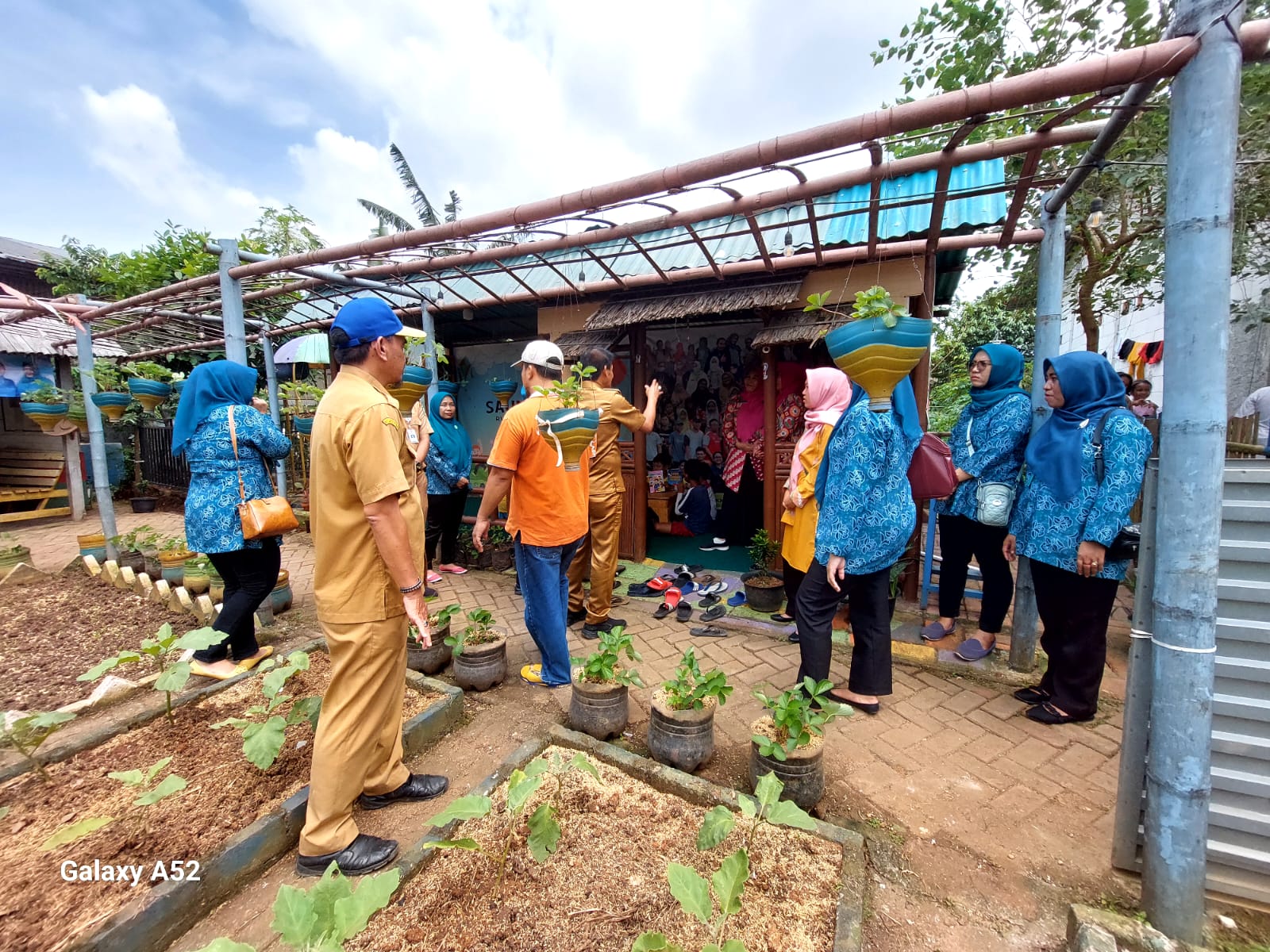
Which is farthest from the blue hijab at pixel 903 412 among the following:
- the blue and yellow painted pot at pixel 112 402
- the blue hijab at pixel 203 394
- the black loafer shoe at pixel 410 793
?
the blue and yellow painted pot at pixel 112 402

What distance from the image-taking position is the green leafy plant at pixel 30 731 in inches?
90.1

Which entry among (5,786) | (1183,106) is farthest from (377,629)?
(1183,106)

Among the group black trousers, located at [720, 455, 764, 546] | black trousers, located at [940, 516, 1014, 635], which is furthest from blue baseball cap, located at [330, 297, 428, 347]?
black trousers, located at [720, 455, 764, 546]

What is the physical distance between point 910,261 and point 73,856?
19.2ft

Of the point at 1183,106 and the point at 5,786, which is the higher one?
the point at 1183,106

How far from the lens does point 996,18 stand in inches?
268

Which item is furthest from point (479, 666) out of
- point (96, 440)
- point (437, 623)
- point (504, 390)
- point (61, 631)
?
point (96, 440)

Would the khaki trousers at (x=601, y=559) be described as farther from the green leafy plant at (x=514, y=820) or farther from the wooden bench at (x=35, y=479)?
the wooden bench at (x=35, y=479)

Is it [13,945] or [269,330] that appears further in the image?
[269,330]

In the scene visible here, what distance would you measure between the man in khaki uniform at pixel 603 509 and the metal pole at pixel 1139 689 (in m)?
2.82

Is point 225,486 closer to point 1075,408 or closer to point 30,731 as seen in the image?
point 30,731

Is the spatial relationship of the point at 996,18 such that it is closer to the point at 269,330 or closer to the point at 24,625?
the point at 269,330

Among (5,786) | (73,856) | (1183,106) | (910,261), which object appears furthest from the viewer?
(910,261)

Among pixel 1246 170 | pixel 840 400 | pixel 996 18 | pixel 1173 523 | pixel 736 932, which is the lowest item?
pixel 736 932
